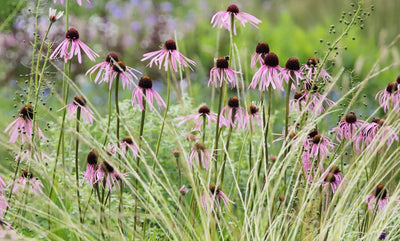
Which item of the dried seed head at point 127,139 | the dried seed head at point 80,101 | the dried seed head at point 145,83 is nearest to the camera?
the dried seed head at point 80,101

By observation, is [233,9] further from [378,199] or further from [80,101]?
[378,199]

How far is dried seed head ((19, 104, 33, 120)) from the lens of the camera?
2.08m

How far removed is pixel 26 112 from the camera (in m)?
2.12

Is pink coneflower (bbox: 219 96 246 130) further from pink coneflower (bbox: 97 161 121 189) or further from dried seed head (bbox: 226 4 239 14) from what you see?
pink coneflower (bbox: 97 161 121 189)

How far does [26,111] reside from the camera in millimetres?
2111

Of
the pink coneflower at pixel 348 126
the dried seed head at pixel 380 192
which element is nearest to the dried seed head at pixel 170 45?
the pink coneflower at pixel 348 126

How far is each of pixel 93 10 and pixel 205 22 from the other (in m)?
1.22

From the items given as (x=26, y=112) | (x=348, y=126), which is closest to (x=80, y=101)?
(x=26, y=112)

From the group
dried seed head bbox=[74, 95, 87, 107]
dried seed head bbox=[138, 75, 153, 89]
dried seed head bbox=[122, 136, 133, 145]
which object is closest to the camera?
dried seed head bbox=[74, 95, 87, 107]

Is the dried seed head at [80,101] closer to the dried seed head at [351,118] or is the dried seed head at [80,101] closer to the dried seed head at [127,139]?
the dried seed head at [127,139]

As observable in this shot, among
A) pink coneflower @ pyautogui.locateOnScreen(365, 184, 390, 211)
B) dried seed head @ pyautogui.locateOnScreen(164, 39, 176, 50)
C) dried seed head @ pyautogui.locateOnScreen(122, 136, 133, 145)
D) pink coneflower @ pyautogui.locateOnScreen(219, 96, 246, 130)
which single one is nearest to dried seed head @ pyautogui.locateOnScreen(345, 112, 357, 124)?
pink coneflower @ pyautogui.locateOnScreen(365, 184, 390, 211)

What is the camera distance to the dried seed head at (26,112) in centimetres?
208

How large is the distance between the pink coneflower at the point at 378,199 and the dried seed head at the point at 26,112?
126 cm

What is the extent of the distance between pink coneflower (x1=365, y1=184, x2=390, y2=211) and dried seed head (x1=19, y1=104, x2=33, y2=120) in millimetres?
1255
